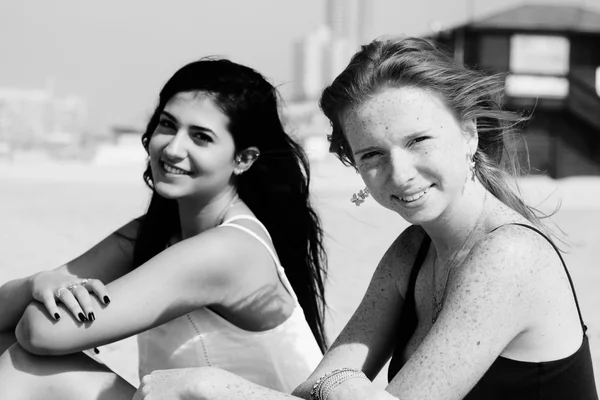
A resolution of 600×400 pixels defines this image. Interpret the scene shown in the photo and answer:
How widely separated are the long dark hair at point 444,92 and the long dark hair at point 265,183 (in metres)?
0.74

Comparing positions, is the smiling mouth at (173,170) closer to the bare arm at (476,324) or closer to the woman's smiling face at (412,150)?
the woman's smiling face at (412,150)

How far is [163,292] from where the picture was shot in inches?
95.5

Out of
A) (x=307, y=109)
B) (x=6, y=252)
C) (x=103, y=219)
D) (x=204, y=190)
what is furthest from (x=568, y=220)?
(x=307, y=109)

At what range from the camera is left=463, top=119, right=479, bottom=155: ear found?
76.4 inches

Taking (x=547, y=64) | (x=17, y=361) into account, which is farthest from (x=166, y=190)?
(x=547, y=64)

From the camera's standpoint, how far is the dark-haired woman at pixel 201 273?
7.75 ft

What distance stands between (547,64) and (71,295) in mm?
24925

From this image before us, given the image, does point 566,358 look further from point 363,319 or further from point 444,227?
point 363,319

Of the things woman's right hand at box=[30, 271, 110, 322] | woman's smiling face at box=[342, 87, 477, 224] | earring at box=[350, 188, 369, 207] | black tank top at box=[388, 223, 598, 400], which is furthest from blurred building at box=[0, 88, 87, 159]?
black tank top at box=[388, 223, 598, 400]

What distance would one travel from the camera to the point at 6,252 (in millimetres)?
8719

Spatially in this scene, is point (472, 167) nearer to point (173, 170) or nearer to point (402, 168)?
point (402, 168)

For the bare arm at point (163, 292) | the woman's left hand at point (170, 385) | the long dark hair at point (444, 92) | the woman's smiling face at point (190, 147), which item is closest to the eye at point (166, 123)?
the woman's smiling face at point (190, 147)

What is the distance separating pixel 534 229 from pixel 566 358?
292 mm

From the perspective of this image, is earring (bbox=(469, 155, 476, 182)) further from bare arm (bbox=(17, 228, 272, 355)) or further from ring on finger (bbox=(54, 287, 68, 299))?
ring on finger (bbox=(54, 287, 68, 299))
